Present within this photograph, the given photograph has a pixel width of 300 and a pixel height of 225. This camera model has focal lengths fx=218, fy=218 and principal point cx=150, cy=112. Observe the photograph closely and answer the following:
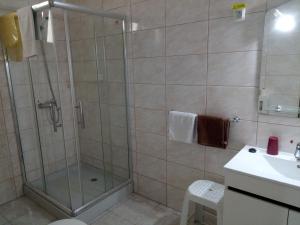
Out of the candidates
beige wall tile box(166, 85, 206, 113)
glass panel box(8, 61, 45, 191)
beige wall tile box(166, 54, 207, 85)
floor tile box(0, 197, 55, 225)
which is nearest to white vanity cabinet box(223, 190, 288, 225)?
beige wall tile box(166, 85, 206, 113)

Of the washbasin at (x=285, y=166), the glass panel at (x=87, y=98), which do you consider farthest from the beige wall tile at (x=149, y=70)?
the washbasin at (x=285, y=166)

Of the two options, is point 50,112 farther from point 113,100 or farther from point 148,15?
point 148,15

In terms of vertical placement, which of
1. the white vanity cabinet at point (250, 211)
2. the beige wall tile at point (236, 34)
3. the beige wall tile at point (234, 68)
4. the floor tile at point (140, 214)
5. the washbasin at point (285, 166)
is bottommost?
the floor tile at point (140, 214)

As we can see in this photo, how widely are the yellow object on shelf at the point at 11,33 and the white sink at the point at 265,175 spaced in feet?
6.93

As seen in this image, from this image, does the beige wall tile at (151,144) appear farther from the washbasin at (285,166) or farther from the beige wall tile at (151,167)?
the washbasin at (285,166)

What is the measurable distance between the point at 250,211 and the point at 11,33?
7.89ft

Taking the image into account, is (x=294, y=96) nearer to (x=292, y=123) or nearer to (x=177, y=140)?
(x=292, y=123)

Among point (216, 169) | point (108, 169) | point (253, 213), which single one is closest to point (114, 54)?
point (108, 169)

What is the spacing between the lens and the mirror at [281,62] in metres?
1.46

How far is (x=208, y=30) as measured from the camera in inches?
70.8

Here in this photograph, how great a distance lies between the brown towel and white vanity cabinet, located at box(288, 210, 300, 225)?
2.30ft

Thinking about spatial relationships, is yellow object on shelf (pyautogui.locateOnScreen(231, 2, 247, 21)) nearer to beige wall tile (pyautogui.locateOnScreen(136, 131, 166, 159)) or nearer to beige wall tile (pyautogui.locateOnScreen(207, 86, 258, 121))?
beige wall tile (pyautogui.locateOnScreen(207, 86, 258, 121))

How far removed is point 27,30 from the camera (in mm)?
1866

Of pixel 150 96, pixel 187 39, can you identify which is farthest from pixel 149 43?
pixel 150 96
